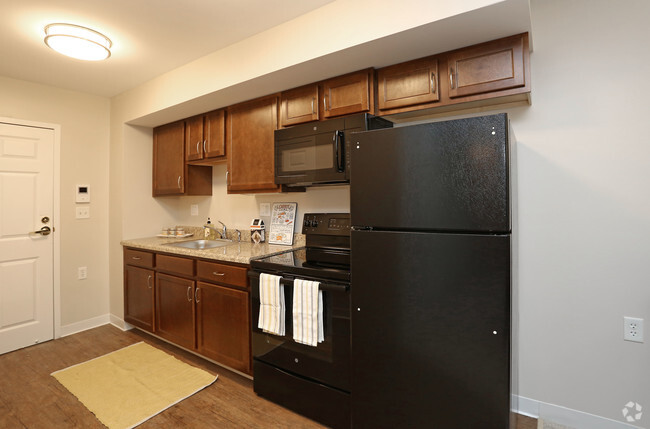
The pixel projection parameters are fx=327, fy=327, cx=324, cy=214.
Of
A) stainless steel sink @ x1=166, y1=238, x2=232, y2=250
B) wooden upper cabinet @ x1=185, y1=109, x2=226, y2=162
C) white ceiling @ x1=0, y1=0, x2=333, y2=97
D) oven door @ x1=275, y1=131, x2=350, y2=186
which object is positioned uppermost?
white ceiling @ x1=0, y1=0, x2=333, y2=97

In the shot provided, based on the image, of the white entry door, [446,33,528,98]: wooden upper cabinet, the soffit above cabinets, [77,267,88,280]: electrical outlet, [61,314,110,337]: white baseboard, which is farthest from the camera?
[77,267,88,280]: electrical outlet

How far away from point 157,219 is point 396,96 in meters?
2.96

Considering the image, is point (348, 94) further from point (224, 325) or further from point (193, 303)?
point (193, 303)

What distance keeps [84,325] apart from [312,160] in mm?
3071

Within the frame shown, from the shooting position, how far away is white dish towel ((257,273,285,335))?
195 centimetres

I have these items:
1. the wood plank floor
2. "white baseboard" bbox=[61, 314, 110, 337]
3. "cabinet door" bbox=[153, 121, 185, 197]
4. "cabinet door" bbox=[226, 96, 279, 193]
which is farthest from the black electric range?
"white baseboard" bbox=[61, 314, 110, 337]

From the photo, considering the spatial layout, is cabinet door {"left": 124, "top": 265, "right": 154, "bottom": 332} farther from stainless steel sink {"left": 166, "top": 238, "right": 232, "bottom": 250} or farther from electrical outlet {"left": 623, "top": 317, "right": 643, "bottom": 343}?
electrical outlet {"left": 623, "top": 317, "right": 643, "bottom": 343}

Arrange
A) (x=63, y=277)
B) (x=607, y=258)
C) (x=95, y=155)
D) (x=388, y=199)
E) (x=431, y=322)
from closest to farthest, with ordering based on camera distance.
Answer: (x=431, y=322)
(x=388, y=199)
(x=607, y=258)
(x=63, y=277)
(x=95, y=155)

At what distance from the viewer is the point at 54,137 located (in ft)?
10.3

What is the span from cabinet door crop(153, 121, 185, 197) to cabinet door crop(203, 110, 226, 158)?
39 centimetres

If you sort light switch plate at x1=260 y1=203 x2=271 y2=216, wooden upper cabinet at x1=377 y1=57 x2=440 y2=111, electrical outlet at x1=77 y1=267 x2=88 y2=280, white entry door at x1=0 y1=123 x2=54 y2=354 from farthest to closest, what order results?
electrical outlet at x1=77 y1=267 x2=88 y2=280, light switch plate at x1=260 y1=203 x2=271 y2=216, white entry door at x1=0 y1=123 x2=54 y2=354, wooden upper cabinet at x1=377 y1=57 x2=440 y2=111

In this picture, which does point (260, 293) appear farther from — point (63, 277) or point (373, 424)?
point (63, 277)

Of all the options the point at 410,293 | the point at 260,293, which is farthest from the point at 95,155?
the point at 410,293

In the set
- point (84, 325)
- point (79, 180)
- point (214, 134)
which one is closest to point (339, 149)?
point (214, 134)
